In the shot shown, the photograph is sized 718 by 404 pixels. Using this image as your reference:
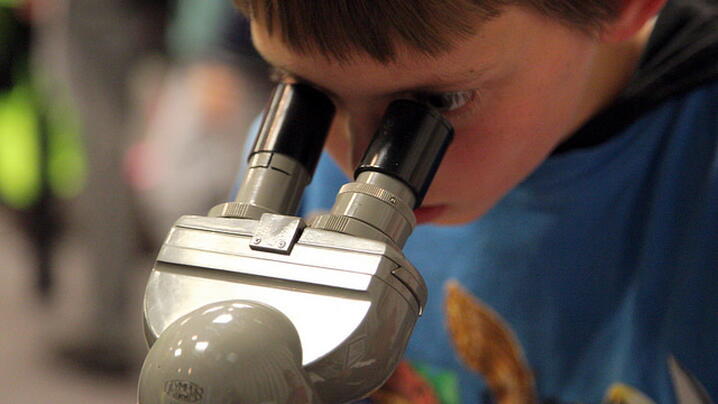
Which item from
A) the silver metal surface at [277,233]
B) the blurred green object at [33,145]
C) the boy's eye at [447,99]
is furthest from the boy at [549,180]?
the blurred green object at [33,145]

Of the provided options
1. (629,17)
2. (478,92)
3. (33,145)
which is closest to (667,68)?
(629,17)

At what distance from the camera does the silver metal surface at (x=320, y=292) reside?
0.47 metres

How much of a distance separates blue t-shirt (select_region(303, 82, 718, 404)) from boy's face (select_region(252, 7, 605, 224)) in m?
0.10

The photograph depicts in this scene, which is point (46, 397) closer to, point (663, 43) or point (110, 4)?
point (110, 4)

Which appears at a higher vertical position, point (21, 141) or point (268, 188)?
point (268, 188)

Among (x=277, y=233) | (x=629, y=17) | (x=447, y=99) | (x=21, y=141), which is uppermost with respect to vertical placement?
(x=629, y=17)

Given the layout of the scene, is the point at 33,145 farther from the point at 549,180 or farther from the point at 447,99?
the point at 447,99

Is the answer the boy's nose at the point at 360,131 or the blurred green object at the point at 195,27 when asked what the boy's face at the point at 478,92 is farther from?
the blurred green object at the point at 195,27

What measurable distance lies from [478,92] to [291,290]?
0.22m

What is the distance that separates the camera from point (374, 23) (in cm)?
56

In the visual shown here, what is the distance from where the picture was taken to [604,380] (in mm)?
832

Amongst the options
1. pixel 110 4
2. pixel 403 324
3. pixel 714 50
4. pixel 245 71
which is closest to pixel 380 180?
pixel 403 324

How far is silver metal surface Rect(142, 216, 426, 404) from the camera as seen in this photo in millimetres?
468

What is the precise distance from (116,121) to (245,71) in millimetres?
300
